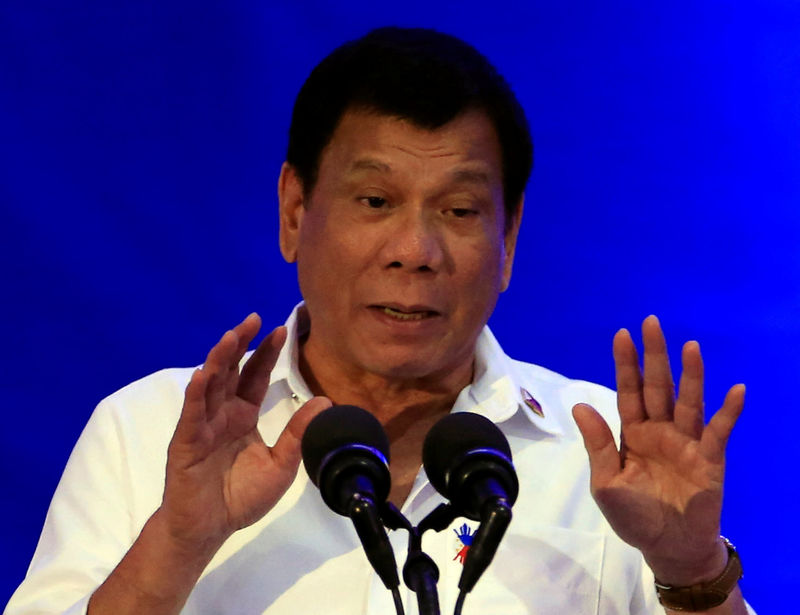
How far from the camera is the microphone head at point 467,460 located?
1242 mm

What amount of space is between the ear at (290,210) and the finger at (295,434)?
1.91 feet

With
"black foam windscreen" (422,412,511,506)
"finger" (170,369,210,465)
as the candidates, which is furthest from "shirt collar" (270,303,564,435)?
"black foam windscreen" (422,412,511,506)

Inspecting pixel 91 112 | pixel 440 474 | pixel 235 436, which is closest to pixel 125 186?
pixel 91 112

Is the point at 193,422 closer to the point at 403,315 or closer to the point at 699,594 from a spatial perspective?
the point at 403,315

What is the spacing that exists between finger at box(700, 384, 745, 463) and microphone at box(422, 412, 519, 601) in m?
0.44

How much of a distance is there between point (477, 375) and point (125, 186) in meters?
0.94

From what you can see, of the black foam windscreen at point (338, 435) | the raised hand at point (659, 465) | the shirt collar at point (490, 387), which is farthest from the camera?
the shirt collar at point (490, 387)

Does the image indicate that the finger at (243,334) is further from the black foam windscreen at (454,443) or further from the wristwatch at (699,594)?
the wristwatch at (699,594)

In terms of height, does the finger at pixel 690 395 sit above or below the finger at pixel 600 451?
above

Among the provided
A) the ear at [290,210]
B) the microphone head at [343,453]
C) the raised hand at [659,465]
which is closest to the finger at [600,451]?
the raised hand at [659,465]

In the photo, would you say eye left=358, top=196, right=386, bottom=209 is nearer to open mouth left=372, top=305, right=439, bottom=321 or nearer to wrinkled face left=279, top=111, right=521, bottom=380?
wrinkled face left=279, top=111, right=521, bottom=380

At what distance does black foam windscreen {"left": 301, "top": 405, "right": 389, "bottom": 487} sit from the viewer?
128 cm

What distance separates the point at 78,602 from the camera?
1.70 m

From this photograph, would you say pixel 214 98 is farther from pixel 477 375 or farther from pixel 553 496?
pixel 553 496
